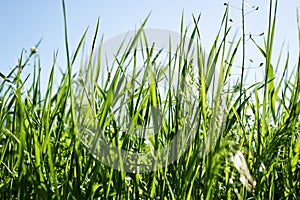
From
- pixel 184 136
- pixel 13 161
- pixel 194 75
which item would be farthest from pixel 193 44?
pixel 13 161

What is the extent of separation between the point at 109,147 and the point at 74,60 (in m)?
0.21

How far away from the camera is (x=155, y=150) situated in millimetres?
903

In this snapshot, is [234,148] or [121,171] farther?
[121,171]

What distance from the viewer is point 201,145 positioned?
2.95ft

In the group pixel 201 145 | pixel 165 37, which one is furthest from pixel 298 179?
pixel 165 37

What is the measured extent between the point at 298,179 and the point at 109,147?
0.46m

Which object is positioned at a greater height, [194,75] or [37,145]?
[194,75]

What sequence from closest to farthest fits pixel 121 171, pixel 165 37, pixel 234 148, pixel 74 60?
pixel 234 148 → pixel 121 171 → pixel 74 60 → pixel 165 37

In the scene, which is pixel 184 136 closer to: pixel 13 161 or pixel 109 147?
pixel 109 147

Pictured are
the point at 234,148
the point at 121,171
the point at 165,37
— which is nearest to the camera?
the point at 234,148

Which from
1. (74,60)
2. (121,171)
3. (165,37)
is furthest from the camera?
(165,37)

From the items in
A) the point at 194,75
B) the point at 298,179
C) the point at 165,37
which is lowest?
the point at 298,179

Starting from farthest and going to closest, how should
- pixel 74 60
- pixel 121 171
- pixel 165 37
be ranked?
pixel 165 37 < pixel 74 60 < pixel 121 171

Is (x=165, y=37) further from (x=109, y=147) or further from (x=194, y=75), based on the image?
(x=109, y=147)
